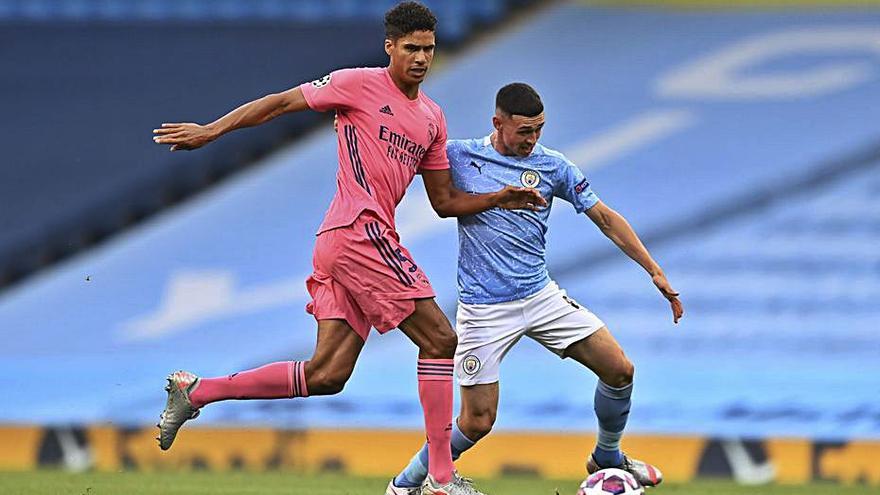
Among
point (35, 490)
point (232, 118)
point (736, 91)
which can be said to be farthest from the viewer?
point (736, 91)

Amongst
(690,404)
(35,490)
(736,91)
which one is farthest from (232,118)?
(736,91)

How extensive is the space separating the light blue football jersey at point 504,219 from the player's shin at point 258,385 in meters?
1.04

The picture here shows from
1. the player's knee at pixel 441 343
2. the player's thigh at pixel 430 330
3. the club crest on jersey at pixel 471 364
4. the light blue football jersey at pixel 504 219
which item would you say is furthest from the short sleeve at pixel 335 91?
the club crest on jersey at pixel 471 364

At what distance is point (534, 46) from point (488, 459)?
11.8 feet

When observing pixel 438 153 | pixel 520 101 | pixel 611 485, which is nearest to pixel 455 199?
pixel 438 153

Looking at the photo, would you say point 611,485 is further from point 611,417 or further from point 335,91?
point 335,91

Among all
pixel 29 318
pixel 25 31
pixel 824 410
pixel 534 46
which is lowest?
pixel 824 410

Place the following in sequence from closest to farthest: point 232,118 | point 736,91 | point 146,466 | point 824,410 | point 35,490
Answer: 1. point 232,118
2. point 35,490
3. point 146,466
4. point 824,410
5. point 736,91

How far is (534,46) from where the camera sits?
13.4 m

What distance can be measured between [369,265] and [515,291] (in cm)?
93

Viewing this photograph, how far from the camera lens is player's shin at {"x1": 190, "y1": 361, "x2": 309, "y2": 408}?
716 centimetres

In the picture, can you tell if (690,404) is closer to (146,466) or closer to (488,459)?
(488,459)

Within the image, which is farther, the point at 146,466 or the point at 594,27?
the point at 594,27

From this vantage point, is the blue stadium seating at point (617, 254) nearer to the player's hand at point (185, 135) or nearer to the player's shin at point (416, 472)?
the player's shin at point (416, 472)
